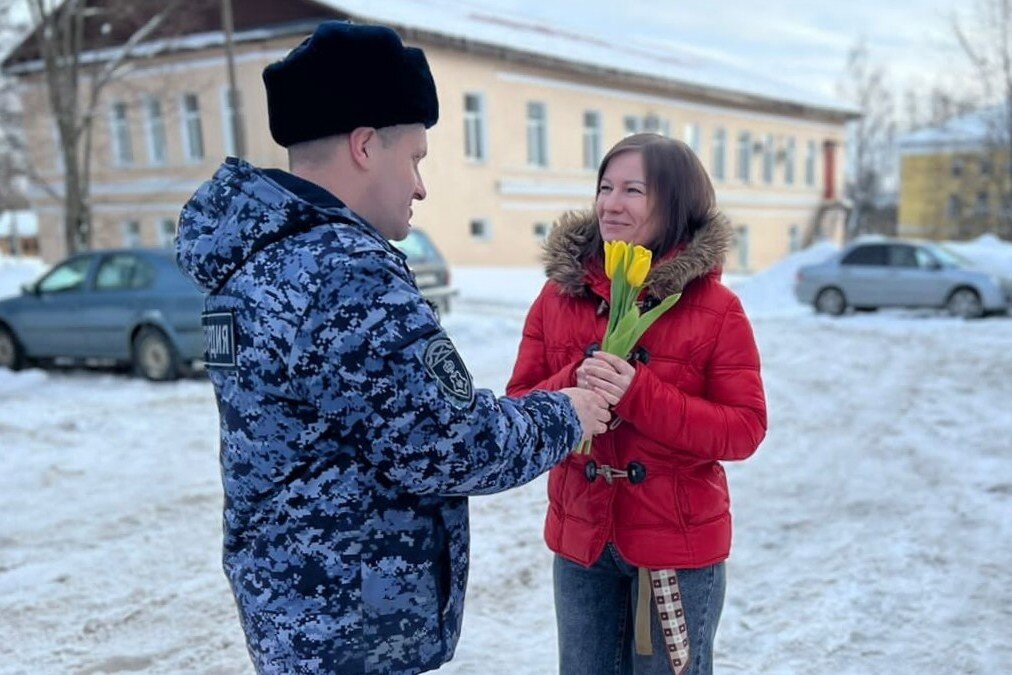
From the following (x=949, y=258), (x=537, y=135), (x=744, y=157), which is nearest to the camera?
(x=949, y=258)

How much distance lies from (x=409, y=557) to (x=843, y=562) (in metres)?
3.36

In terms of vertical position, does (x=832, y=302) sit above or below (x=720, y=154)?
below

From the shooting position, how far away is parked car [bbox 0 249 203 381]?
367 inches

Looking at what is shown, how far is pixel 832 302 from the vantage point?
1531 centimetres

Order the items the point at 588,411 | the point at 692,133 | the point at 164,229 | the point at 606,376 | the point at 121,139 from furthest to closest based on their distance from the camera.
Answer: the point at 692,133
the point at 121,139
the point at 164,229
the point at 606,376
the point at 588,411

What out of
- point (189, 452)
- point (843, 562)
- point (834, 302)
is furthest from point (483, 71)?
point (843, 562)

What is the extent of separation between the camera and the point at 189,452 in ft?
21.7

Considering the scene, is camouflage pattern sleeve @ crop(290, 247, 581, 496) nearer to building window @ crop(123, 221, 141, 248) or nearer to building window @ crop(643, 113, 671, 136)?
building window @ crop(123, 221, 141, 248)

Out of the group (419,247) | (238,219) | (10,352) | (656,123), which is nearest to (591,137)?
(656,123)

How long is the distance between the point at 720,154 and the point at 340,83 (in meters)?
35.2

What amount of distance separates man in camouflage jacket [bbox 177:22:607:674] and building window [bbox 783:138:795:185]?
39553mm

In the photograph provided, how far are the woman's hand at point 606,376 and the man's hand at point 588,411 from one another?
8 centimetres

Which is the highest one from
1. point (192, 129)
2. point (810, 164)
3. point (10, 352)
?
point (192, 129)

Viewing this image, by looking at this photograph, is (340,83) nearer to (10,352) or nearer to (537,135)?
(10,352)
